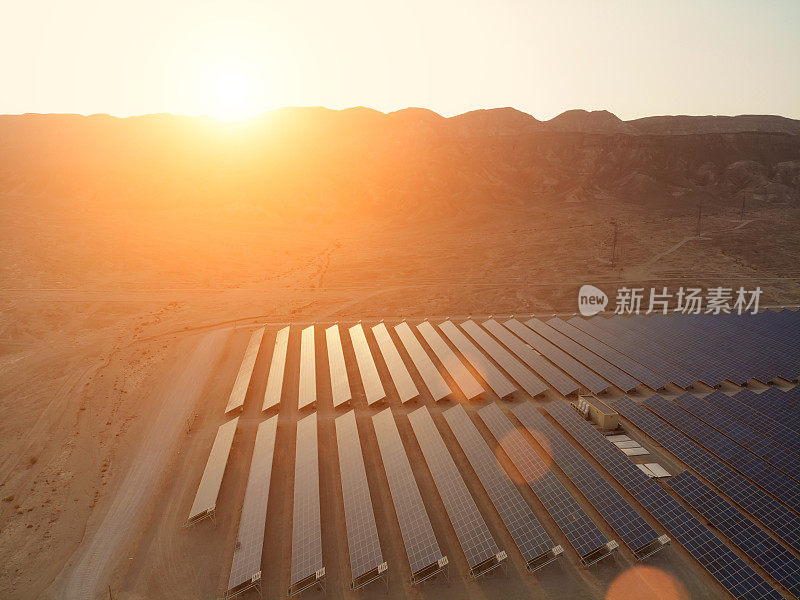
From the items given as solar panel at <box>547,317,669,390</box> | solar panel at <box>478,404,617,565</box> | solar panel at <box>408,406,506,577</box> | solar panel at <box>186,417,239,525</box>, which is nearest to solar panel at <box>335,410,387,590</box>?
solar panel at <box>408,406,506,577</box>

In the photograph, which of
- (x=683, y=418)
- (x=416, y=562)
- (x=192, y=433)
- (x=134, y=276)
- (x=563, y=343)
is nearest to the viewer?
(x=416, y=562)

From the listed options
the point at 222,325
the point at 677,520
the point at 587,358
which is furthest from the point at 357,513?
the point at 222,325

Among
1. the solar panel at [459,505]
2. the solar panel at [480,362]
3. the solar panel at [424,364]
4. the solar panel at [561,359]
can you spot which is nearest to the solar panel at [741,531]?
the solar panel at [561,359]

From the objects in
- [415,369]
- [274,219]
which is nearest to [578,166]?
[274,219]

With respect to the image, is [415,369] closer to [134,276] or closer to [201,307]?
[201,307]

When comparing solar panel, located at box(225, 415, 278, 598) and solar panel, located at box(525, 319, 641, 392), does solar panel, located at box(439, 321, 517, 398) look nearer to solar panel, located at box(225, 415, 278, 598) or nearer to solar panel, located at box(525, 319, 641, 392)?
solar panel, located at box(525, 319, 641, 392)

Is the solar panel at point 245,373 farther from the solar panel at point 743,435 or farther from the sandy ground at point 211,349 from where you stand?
the solar panel at point 743,435
